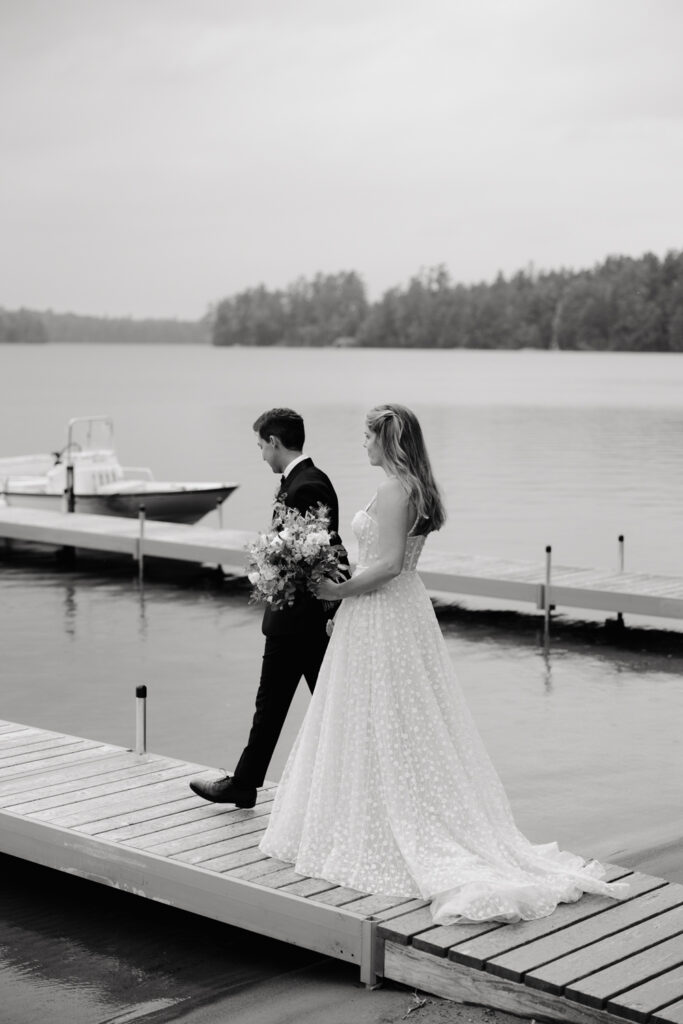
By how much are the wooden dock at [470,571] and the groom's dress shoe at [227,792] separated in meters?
6.69

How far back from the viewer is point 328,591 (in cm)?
630

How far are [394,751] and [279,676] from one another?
0.76m

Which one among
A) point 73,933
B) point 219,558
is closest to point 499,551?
point 219,558

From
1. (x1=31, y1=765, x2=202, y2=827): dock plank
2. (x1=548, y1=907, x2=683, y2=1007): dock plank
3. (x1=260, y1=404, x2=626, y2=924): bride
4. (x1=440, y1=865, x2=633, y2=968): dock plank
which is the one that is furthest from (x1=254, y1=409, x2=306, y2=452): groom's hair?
(x1=548, y1=907, x2=683, y2=1007): dock plank

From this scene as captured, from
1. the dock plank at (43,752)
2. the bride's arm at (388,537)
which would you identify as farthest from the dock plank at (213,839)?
the dock plank at (43,752)

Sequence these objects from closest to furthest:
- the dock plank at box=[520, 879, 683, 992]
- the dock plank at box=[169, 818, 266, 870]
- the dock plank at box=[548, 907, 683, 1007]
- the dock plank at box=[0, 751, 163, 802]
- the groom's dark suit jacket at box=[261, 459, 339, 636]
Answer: the dock plank at box=[548, 907, 683, 1007] → the dock plank at box=[520, 879, 683, 992] → the dock plank at box=[169, 818, 266, 870] → the groom's dark suit jacket at box=[261, 459, 339, 636] → the dock plank at box=[0, 751, 163, 802]

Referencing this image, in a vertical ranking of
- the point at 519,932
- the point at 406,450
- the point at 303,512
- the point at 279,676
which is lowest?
the point at 519,932

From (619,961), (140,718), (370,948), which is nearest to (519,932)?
(619,961)

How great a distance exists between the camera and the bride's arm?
20.1ft

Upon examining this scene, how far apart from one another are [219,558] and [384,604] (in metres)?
11.7

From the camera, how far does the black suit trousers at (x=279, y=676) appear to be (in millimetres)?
6660

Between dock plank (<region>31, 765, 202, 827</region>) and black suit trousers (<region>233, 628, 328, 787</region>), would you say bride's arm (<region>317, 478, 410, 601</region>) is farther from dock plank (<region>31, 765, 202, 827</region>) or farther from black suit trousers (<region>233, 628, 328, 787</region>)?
dock plank (<region>31, 765, 202, 827</region>)

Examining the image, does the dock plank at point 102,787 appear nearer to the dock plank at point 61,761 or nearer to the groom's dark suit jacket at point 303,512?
the dock plank at point 61,761

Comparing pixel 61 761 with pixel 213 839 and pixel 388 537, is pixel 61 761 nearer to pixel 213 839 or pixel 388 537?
pixel 213 839
